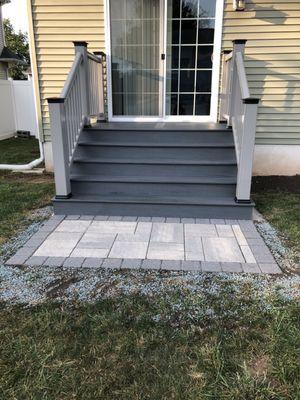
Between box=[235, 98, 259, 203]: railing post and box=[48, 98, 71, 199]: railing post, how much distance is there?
5.91 ft

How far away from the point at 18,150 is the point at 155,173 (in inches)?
198

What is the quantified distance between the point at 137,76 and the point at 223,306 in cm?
402

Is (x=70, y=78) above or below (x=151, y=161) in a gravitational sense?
above

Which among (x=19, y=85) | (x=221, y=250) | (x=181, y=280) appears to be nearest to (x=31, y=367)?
(x=181, y=280)

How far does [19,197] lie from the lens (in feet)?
14.8

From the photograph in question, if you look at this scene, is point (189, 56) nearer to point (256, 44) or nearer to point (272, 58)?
point (256, 44)

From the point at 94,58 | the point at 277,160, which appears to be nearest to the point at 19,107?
the point at 94,58

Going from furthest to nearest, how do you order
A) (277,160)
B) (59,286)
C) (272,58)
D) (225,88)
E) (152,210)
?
(277,160), (272,58), (225,88), (152,210), (59,286)

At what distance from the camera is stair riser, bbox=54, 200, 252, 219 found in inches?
147

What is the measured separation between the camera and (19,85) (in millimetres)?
10500

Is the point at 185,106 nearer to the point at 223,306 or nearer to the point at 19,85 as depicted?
the point at 223,306

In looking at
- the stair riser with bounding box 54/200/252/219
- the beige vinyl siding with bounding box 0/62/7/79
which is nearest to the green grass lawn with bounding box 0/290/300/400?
the stair riser with bounding box 54/200/252/219

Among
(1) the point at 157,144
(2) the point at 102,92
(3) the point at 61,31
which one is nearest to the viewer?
(1) the point at 157,144

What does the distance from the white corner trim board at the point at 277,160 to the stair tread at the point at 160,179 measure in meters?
1.61
